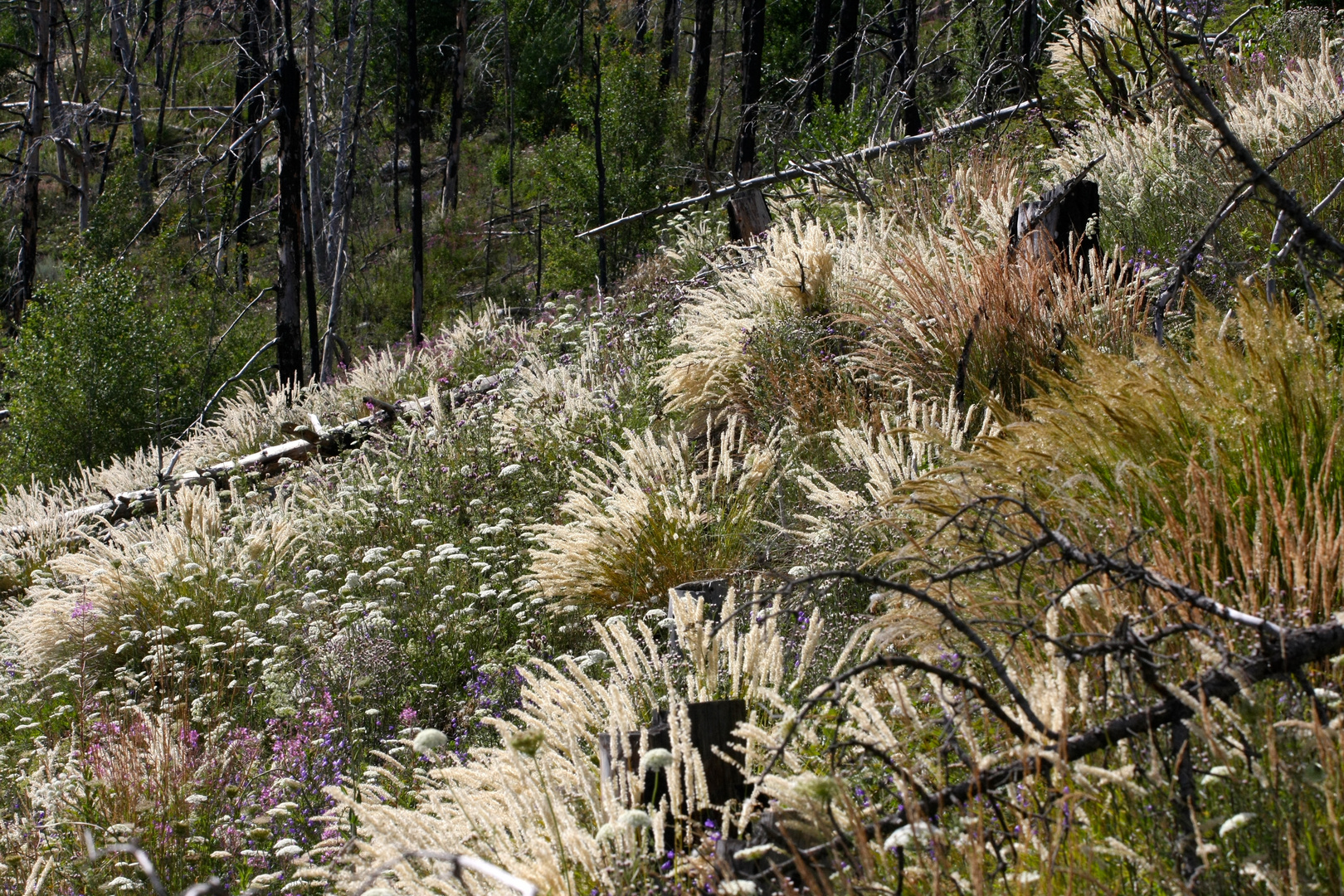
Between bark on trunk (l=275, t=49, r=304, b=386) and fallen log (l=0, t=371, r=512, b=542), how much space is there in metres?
3.08

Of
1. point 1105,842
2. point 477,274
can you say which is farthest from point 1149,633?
point 477,274

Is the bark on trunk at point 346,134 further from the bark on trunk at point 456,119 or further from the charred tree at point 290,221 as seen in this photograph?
the bark on trunk at point 456,119

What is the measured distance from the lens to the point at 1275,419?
2.60 meters

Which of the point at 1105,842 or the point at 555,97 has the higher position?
the point at 555,97

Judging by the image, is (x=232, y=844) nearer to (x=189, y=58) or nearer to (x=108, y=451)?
(x=108, y=451)

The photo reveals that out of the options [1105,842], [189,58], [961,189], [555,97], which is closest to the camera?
[1105,842]

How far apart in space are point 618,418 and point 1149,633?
443 centimetres

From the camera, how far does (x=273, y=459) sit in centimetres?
1011

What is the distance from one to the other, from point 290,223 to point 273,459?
173 inches

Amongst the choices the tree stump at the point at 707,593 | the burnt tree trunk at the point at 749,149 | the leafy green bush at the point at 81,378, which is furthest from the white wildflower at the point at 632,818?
the leafy green bush at the point at 81,378

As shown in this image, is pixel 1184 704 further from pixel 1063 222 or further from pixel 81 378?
pixel 81 378

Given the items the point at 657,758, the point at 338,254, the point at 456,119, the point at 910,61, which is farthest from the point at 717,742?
the point at 456,119

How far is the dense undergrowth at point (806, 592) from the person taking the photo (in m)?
1.87

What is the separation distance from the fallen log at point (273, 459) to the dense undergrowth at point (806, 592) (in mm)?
223
